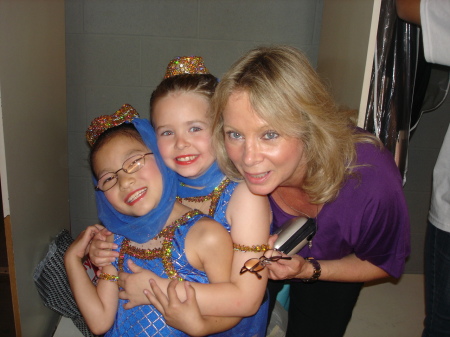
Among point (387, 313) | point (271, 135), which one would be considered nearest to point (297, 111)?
point (271, 135)

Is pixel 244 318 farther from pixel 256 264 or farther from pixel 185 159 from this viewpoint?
pixel 185 159

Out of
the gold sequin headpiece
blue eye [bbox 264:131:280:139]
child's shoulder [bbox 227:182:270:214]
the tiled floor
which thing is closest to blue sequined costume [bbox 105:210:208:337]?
child's shoulder [bbox 227:182:270:214]

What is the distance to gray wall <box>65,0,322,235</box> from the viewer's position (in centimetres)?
224

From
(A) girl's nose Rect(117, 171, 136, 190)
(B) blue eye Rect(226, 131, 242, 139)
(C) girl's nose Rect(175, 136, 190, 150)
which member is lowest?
(A) girl's nose Rect(117, 171, 136, 190)

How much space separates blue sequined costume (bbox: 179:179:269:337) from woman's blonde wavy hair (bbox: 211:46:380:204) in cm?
5

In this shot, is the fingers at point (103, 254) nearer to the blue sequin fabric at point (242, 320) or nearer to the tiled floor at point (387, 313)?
the blue sequin fabric at point (242, 320)

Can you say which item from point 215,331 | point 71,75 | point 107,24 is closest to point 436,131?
point 215,331

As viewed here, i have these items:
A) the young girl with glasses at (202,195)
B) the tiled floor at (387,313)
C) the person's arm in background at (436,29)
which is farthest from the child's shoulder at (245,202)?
the tiled floor at (387,313)

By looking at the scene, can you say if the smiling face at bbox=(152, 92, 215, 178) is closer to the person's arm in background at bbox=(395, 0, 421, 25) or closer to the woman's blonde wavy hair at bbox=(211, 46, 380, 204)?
the woman's blonde wavy hair at bbox=(211, 46, 380, 204)

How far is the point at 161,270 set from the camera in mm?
1165

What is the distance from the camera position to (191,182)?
48.4 inches

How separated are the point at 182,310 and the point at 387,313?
1543 millimetres

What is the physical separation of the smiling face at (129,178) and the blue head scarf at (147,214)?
2 centimetres

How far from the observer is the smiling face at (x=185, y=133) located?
3.86ft
